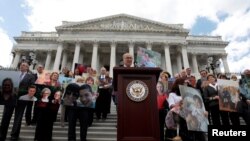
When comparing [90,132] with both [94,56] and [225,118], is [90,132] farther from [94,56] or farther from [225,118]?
[94,56]

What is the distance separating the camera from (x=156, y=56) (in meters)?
7.53

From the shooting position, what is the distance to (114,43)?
143 feet

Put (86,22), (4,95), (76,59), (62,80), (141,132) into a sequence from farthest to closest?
1. (86,22)
2. (76,59)
3. (62,80)
4. (4,95)
5. (141,132)

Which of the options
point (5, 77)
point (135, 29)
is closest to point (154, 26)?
point (135, 29)

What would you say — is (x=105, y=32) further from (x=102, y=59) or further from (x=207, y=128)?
(x=207, y=128)

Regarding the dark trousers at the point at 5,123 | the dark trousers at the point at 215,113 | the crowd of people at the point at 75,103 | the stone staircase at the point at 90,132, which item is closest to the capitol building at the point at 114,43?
the stone staircase at the point at 90,132

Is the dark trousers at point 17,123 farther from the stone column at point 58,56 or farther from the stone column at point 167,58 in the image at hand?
the stone column at point 58,56

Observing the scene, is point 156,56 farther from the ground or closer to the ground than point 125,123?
farther from the ground

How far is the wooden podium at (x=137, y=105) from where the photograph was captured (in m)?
4.15

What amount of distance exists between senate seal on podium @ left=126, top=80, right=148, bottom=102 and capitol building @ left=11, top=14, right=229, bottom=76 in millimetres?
36964

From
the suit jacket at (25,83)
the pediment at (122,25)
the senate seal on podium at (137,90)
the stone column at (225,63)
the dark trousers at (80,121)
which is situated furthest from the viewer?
the stone column at (225,63)

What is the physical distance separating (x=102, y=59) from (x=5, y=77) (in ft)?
135

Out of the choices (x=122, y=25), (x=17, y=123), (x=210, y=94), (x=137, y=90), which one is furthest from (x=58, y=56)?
(x=137, y=90)

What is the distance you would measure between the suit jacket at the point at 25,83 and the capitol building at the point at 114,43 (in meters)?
32.6
